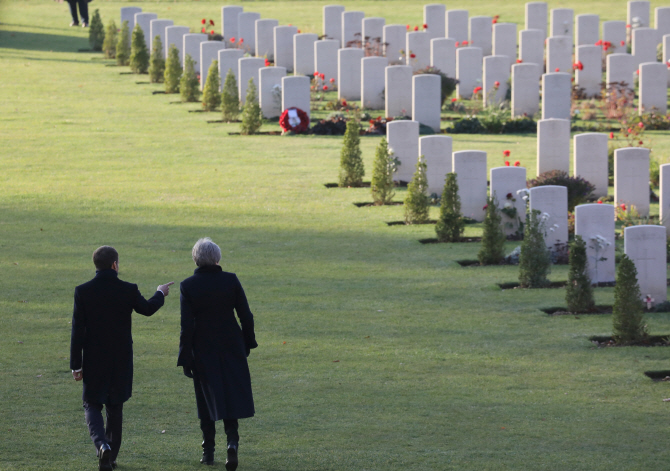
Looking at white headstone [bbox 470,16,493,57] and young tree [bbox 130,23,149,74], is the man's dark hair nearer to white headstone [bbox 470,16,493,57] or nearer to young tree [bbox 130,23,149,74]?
young tree [bbox 130,23,149,74]

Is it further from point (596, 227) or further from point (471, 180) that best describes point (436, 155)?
point (596, 227)

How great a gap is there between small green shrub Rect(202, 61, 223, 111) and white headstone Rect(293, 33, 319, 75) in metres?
3.04

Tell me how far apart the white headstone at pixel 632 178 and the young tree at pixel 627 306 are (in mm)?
6187

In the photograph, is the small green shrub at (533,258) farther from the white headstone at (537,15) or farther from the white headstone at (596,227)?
the white headstone at (537,15)

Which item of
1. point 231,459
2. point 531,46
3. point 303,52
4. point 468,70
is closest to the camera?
point 231,459


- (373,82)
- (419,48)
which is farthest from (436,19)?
(373,82)

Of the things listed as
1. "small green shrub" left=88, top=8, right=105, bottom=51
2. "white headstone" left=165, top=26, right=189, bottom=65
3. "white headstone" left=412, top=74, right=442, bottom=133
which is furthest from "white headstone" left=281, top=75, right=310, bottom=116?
"small green shrub" left=88, top=8, right=105, bottom=51

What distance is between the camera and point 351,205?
16984 millimetres

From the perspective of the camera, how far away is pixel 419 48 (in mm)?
28266

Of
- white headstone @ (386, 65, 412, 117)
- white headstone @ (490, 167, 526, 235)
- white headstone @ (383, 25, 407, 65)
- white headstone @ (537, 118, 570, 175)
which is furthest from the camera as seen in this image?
white headstone @ (383, 25, 407, 65)

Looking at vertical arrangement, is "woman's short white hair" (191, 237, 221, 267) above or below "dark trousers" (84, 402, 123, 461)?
above

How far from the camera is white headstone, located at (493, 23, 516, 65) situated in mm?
29250

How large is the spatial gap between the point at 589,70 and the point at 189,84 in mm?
10999

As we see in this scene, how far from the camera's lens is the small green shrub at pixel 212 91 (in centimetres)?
2510
